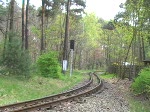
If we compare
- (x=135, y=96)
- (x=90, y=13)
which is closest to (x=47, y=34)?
(x=90, y=13)

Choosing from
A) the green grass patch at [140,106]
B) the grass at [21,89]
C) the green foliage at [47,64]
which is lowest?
the green grass patch at [140,106]

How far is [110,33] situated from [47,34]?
18131 millimetres

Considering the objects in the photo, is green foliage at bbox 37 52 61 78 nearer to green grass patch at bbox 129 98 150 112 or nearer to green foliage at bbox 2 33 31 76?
green foliage at bbox 2 33 31 76

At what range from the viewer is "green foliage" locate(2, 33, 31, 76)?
19.1 m

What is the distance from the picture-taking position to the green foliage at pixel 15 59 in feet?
62.5

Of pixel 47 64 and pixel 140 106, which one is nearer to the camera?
pixel 140 106

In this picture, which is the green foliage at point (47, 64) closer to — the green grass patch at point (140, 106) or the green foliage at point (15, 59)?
the green foliage at point (15, 59)

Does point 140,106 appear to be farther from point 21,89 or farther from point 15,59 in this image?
point 15,59

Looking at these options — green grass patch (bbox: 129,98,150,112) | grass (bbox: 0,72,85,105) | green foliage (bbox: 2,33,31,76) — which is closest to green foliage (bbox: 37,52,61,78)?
grass (bbox: 0,72,85,105)

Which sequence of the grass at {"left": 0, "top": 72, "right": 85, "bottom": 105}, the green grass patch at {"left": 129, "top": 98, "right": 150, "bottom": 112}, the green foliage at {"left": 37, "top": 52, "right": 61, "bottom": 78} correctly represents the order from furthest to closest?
the green foliage at {"left": 37, "top": 52, "right": 61, "bottom": 78}
the grass at {"left": 0, "top": 72, "right": 85, "bottom": 105}
the green grass patch at {"left": 129, "top": 98, "right": 150, "bottom": 112}

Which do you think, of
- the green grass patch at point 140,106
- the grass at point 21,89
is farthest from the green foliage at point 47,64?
the green grass patch at point 140,106

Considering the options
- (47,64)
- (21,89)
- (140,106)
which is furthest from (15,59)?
(140,106)

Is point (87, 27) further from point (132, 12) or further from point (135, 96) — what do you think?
point (135, 96)

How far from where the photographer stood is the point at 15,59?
19.2 m
